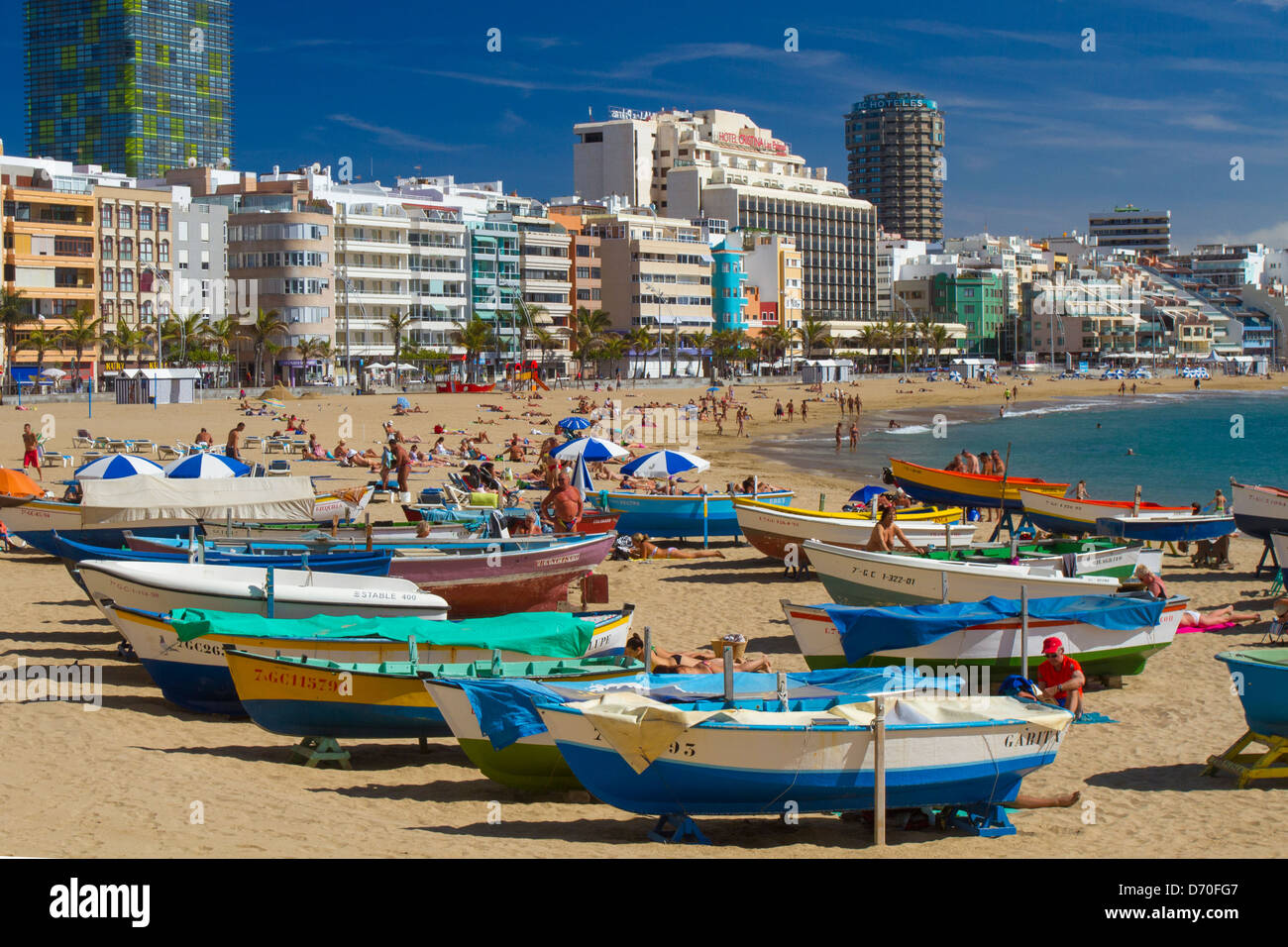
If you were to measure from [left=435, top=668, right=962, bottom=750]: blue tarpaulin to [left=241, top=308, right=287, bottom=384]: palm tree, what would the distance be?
75.2m

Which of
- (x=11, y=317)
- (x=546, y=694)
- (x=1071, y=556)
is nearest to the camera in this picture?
(x=546, y=694)

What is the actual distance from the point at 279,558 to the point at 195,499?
395cm

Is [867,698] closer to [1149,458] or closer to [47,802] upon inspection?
[47,802]

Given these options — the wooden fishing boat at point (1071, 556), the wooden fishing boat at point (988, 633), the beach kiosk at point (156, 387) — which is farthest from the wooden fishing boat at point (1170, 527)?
the beach kiosk at point (156, 387)

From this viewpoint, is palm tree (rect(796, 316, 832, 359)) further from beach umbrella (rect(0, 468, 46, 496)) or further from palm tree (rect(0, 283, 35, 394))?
beach umbrella (rect(0, 468, 46, 496))

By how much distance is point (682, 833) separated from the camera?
423 inches

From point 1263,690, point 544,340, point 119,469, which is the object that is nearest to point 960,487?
point 119,469

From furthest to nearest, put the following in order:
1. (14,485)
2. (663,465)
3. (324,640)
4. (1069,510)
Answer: (663,465)
(1069,510)
(14,485)
(324,640)

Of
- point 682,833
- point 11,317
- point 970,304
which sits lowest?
point 682,833

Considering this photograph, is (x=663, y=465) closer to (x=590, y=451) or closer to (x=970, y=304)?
(x=590, y=451)

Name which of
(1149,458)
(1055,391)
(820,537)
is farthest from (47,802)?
(1055,391)

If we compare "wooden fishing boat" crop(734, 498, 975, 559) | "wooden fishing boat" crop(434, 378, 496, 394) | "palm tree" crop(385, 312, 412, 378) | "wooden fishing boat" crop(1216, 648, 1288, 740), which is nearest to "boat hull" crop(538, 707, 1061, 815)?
"wooden fishing boat" crop(1216, 648, 1288, 740)

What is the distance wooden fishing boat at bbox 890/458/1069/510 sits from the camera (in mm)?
28797

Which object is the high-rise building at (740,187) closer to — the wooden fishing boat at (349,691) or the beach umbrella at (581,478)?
the beach umbrella at (581,478)
